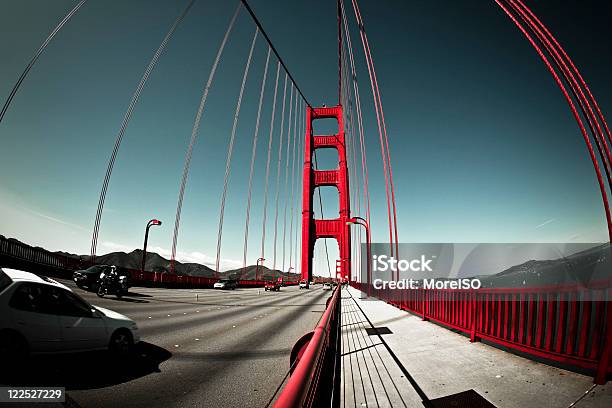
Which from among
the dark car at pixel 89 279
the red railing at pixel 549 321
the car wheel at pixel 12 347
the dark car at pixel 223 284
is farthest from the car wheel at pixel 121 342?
the dark car at pixel 223 284

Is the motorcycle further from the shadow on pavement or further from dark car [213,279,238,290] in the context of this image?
dark car [213,279,238,290]

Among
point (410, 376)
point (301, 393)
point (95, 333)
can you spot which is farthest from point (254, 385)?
point (301, 393)

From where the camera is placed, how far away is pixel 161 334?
22.4 ft

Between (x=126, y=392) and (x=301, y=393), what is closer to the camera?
(x=301, y=393)

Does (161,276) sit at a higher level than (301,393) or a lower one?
lower

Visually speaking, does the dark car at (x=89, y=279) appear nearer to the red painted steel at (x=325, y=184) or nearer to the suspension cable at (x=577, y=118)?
the suspension cable at (x=577, y=118)

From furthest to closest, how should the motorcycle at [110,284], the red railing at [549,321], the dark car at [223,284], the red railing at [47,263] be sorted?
the dark car at [223,284] < the red railing at [47,263] < the motorcycle at [110,284] < the red railing at [549,321]

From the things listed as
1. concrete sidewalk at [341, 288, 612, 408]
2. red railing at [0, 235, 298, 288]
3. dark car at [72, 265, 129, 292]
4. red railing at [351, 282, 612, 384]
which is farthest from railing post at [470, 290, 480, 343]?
red railing at [0, 235, 298, 288]

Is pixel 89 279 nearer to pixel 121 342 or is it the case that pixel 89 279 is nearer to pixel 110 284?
pixel 110 284

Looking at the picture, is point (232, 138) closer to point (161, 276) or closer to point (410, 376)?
point (161, 276)

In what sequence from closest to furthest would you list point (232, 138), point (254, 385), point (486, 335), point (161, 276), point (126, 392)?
1. point (126, 392)
2. point (254, 385)
3. point (486, 335)
4. point (161, 276)
5. point (232, 138)

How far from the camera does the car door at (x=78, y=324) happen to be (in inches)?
170

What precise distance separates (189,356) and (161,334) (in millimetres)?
2132

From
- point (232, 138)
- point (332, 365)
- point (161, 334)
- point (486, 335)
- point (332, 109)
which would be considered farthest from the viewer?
point (332, 109)
